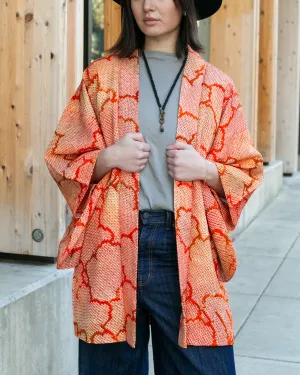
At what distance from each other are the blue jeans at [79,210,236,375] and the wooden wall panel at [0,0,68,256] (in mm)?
1525

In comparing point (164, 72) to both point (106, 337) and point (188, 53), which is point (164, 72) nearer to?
point (188, 53)

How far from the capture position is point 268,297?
5738 millimetres

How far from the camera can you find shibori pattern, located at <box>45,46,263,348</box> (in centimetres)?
246

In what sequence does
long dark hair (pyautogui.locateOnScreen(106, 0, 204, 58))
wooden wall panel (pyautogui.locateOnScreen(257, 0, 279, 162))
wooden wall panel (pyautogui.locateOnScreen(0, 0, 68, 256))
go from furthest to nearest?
wooden wall panel (pyautogui.locateOnScreen(257, 0, 279, 162)), wooden wall panel (pyautogui.locateOnScreen(0, 0, 68, 256)), long dark hair (pyautogui.locateOnScreen(106, 0, 204, 58))

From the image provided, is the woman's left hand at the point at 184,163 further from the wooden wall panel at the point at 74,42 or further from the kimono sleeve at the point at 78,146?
the wooden wall panel at the point at 74,42

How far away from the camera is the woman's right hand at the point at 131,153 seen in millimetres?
2410

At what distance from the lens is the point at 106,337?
2.47 m

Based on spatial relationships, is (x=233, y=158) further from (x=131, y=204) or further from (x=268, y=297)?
(x=268, y=297)

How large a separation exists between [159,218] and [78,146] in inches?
12.5

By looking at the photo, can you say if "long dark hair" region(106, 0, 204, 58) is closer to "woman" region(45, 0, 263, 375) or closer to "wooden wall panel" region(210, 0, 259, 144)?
"woman" region(45, 0, 263, 375)

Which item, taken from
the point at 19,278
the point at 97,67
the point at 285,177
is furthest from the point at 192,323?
the point at 285,177

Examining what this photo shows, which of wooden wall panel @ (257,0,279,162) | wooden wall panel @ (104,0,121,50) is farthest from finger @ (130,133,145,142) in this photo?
wooden wall panel @ (257,0,279,162)

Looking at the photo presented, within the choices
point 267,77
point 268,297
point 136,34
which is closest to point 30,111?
point 136,34

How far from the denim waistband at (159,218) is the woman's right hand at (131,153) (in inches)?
5.1
